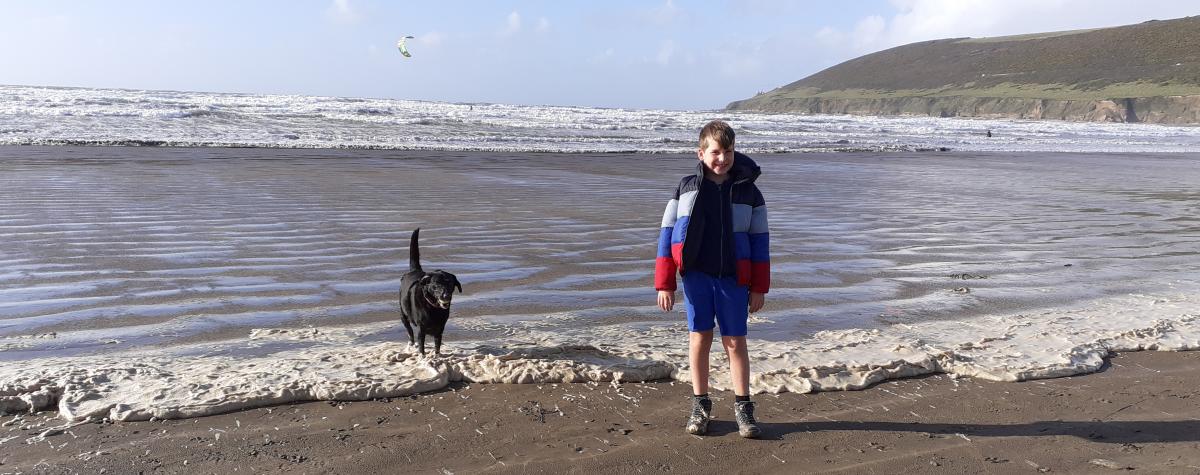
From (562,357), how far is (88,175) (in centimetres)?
1251

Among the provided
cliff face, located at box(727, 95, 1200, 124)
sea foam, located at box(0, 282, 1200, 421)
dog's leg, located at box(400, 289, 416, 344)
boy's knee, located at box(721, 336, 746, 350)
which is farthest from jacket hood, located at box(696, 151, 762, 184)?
cliff face, located at box(727, 95, 1200, 124)

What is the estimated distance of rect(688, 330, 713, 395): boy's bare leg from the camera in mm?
3895

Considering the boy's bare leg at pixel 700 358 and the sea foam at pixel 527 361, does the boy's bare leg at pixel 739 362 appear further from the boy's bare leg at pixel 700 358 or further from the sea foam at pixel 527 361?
the sea foam at pixel 527 361

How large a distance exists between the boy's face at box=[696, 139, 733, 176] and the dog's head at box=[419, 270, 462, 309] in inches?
62.4

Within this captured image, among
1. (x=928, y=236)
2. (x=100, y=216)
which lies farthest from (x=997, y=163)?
(x=100, y=216)

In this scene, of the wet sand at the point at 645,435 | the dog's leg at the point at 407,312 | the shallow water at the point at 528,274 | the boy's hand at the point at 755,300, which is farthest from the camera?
the dog's leg at the point at 407,312

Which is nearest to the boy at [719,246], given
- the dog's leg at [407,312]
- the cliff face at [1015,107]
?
the dog's leg at [407,312]

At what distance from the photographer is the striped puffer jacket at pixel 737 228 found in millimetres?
3748

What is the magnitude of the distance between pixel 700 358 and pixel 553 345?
4.35 feet

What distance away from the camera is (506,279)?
23.3 feet

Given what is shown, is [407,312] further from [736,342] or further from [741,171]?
[741,171]

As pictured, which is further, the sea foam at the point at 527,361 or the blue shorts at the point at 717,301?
the sea foam at the point at 527,361

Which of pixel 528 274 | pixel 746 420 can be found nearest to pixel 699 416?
pixel 746 420

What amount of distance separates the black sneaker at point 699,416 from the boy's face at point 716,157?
95 centimetres
